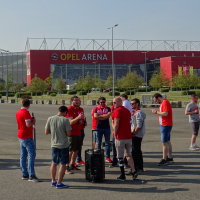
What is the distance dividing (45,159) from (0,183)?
8.49ft

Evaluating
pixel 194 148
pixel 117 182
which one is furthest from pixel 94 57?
pixel 117 182

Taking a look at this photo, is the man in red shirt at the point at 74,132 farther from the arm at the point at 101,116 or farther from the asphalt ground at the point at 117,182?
the arm at the point at 101,116

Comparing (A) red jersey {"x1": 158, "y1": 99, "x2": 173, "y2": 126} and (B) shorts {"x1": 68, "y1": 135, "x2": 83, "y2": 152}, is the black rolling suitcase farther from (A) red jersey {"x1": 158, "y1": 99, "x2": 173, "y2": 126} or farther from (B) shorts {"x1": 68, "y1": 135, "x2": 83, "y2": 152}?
(A) red jersey {"x1": 158, "y1": 99, "x2": 173, "y2": 126}

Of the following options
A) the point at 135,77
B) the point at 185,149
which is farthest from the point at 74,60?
the point at 185,149

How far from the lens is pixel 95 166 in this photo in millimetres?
7395

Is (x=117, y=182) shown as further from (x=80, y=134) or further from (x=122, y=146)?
(x=80, y=134)

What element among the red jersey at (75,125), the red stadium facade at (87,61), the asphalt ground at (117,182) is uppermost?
the red stadium facade at (87,61)

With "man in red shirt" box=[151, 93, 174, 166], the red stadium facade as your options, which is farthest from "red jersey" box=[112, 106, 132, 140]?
the red stadium facade

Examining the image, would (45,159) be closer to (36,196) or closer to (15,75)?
(36,196)

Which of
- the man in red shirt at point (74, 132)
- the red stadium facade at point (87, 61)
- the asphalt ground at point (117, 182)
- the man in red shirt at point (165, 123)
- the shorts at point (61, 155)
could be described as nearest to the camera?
the asphalt ground at point (117, 182)

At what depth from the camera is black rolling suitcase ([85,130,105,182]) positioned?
7.38m

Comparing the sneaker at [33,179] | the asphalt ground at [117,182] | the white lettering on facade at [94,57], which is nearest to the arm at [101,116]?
the asphalt ground at [117,182]

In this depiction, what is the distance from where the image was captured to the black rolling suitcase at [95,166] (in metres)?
7.38

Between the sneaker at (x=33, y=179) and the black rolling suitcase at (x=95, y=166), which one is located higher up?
the black rolling suitcase at (x=95, y=166)
